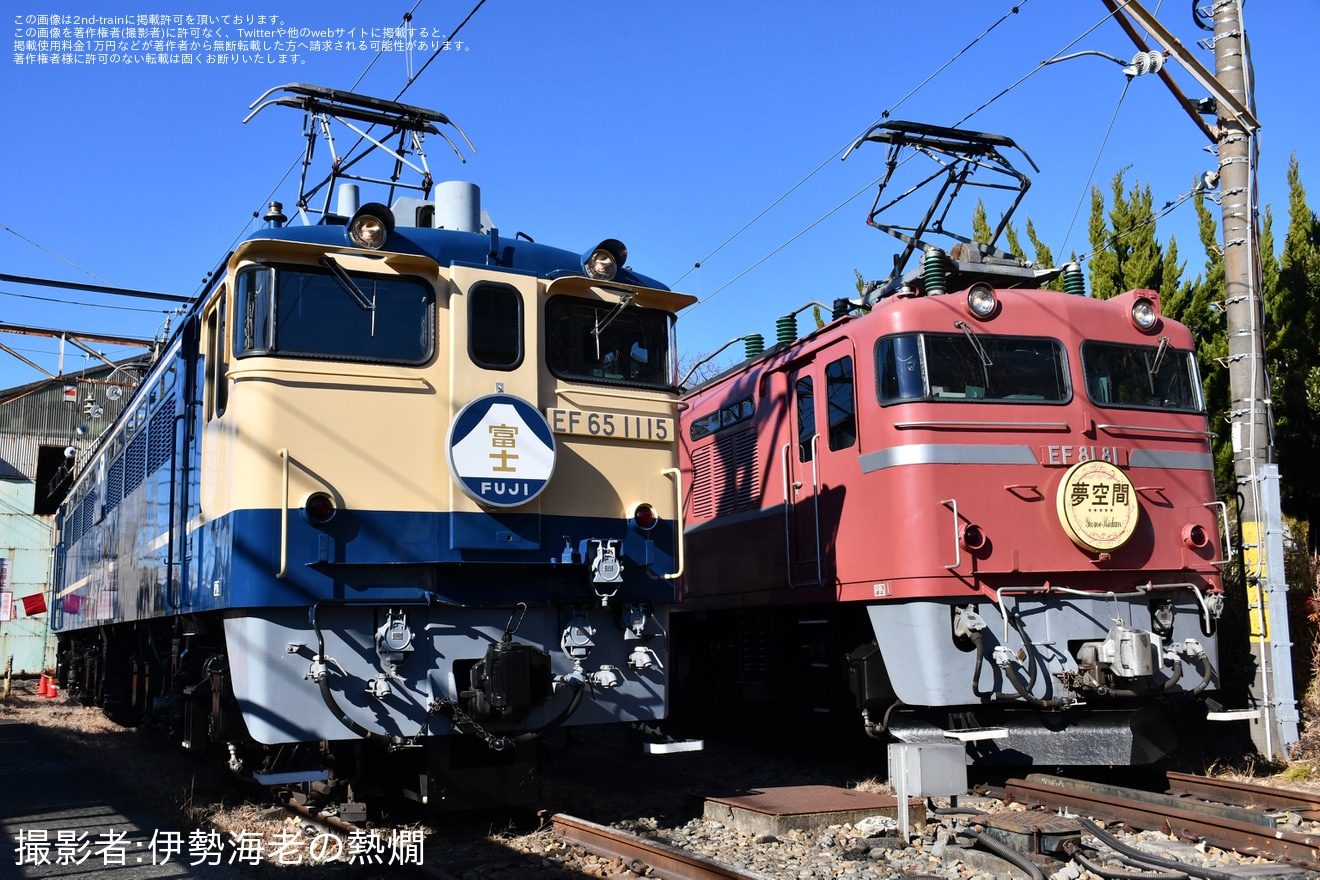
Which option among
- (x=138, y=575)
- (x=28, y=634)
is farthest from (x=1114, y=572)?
(x=28, y=634)

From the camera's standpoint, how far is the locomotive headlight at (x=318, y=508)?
6781mm

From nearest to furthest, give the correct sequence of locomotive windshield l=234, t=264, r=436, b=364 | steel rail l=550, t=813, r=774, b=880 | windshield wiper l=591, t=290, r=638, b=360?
1. steel rail l=550, t=813, r=774, b=880
2. locomotive windshield l=234, t=264, r=436, b=364
3. windshield wiper l=591, t=290, r=638, b=360

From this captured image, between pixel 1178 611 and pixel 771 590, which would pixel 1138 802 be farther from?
pixel 771 590

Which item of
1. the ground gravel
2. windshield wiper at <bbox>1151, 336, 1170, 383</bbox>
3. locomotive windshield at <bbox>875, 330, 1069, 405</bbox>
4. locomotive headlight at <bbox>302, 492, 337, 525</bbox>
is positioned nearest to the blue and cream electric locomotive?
locomotive headlight at <bbox>302, 492, 337, 525</bbox>

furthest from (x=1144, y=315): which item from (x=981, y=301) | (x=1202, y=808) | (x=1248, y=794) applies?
(x=1202, y=808)

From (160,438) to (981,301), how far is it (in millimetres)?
6848

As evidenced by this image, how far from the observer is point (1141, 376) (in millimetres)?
9477

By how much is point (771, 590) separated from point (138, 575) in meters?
5.83

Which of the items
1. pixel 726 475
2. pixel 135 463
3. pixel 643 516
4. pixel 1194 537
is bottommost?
pixel 1194 537

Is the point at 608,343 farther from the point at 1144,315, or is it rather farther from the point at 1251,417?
the point at 1251,417

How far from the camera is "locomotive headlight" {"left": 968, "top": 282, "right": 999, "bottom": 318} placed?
903 cm

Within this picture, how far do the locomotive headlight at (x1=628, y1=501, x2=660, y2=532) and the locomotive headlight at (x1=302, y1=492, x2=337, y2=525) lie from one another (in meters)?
2.02

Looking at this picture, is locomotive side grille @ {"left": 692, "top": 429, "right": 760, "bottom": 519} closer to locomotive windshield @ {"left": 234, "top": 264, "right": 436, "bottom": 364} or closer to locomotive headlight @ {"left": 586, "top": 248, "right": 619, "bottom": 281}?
locomotive headlight @ {"left": 586, "top": 248, "right": 619, "bottom": 281}

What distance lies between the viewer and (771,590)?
429 inches
